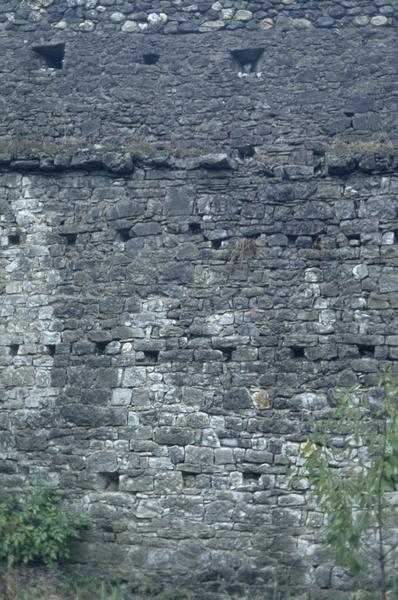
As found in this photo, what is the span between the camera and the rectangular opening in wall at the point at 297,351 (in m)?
9.80

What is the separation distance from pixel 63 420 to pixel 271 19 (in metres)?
4.98

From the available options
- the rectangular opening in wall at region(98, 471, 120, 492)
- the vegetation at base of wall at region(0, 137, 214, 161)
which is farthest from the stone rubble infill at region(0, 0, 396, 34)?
the rectangular opening in wall at region(98, 471, 120, 492)

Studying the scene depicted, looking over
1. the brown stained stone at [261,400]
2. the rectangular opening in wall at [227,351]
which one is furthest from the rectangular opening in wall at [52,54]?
the brown stained stone at [261,400]

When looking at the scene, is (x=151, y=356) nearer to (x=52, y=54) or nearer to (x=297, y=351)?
(x=297, y=351)

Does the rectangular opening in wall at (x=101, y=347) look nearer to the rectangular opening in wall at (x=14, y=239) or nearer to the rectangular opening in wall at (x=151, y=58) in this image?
the rectangular opening in wall at (x=14, y=239)

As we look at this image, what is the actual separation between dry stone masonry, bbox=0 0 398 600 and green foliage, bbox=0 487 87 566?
20cm

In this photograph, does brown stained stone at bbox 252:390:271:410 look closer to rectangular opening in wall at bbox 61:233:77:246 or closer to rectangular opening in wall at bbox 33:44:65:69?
rectangular opening in wall at bbox 61:233:77:246

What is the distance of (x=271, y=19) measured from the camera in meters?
11.6


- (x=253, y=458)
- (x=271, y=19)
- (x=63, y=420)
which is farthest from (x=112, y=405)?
(x=271, y=19)

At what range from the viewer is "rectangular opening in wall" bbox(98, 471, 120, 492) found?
9891mm

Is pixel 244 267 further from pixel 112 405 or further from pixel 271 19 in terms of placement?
pixel 271 19

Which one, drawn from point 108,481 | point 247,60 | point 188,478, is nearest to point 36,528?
point 108,481

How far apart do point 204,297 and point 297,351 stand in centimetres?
103

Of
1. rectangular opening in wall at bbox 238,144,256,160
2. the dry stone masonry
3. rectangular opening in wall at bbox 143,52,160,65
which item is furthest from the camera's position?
rectangular opening in wall at bbox 143,52,160,65
